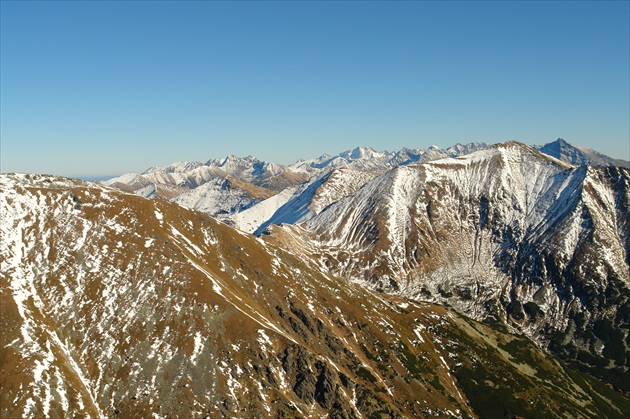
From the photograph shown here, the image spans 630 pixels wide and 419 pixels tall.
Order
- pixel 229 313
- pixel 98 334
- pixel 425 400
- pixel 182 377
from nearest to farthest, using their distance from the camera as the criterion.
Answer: pixel 182 377, pixel 98 334, pixel 229 313, pixel 425 400

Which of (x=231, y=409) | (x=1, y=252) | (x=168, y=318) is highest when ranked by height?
(x=1, y=252)

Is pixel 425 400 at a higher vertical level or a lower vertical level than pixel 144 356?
lower

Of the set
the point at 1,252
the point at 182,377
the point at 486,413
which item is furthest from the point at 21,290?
the point at 486,413

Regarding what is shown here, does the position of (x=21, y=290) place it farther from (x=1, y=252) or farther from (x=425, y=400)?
(x=425, y=400)

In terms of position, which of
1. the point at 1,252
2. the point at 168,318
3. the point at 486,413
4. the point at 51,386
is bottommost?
the point at 486,413

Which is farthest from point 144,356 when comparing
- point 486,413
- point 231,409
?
point 486,413

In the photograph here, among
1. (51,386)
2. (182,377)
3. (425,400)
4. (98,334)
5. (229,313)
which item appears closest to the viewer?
(51,386)

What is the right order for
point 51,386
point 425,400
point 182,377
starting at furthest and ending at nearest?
1. point 425,400
2. point 182,377
3. point 51,386

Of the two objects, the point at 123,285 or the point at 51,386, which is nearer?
the point at 51,386

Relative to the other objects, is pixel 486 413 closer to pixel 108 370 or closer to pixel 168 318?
pixel 168 318
